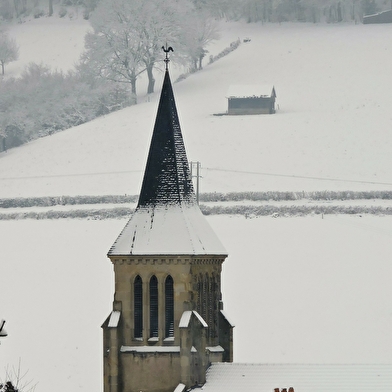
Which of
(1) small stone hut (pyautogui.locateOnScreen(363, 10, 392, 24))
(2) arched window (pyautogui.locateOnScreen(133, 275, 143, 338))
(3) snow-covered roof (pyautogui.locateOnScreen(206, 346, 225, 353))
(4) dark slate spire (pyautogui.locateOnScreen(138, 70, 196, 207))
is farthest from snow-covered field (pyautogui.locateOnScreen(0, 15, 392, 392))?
(4) dark slate spire (pyautogui.locateOnScreen(138, 70, 196, 207))

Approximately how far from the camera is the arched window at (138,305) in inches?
1623

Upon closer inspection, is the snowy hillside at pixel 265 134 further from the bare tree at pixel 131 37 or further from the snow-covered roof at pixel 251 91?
the bare tree at pixel 131 37

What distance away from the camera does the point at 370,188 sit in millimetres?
94438

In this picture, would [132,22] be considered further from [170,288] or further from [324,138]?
[170,288]

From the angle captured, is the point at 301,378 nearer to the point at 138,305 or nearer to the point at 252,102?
the point at 138,305

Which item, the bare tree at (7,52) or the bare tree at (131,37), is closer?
the bare tree at (131,37)

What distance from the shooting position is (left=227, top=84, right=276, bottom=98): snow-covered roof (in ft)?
417

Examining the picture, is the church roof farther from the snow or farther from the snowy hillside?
the snowy hillside

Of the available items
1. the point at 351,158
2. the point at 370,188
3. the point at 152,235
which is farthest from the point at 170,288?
the point at 351,158

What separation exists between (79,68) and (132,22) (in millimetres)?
7541

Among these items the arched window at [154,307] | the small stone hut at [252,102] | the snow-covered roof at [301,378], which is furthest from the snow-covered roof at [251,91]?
the snow-covered roof at [301,378]

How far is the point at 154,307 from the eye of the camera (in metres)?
41.1

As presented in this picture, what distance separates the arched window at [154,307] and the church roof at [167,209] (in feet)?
2.98

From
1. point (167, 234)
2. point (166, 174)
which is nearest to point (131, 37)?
point (166, 174)
